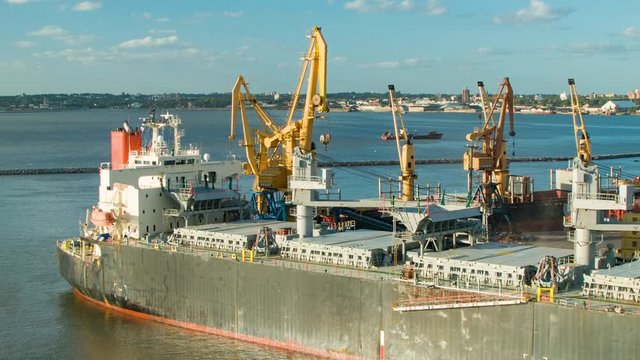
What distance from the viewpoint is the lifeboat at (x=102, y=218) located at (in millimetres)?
36094

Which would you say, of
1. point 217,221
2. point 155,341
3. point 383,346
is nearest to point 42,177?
point 217,221

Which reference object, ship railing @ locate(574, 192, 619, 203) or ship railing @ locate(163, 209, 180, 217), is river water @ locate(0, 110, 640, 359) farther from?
ship railing @ locate(574, 192, 619, 203)

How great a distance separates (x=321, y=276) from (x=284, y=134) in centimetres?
1289

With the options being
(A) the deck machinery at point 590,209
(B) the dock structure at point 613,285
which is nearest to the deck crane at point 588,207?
(A) the deck machinery at point 590,209

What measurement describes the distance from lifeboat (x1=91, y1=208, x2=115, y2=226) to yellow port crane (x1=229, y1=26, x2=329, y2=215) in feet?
24.5

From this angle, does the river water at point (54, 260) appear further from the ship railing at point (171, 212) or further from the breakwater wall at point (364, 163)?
the ship railing at point (171, 212)

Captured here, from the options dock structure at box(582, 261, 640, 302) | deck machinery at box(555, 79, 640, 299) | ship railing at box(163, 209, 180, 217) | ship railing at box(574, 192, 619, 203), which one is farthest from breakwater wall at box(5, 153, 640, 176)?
dock structure at box(582, 261, 640, 302)

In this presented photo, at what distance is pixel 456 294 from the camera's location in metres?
24.4

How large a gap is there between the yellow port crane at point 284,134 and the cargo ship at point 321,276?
59.7 inches

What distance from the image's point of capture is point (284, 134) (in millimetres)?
39156

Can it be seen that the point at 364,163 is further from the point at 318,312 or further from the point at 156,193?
the point at 318,312

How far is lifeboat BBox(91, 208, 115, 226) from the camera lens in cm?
3609

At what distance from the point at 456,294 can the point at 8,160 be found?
293 feet

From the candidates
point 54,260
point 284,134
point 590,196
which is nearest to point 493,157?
point 284,134
